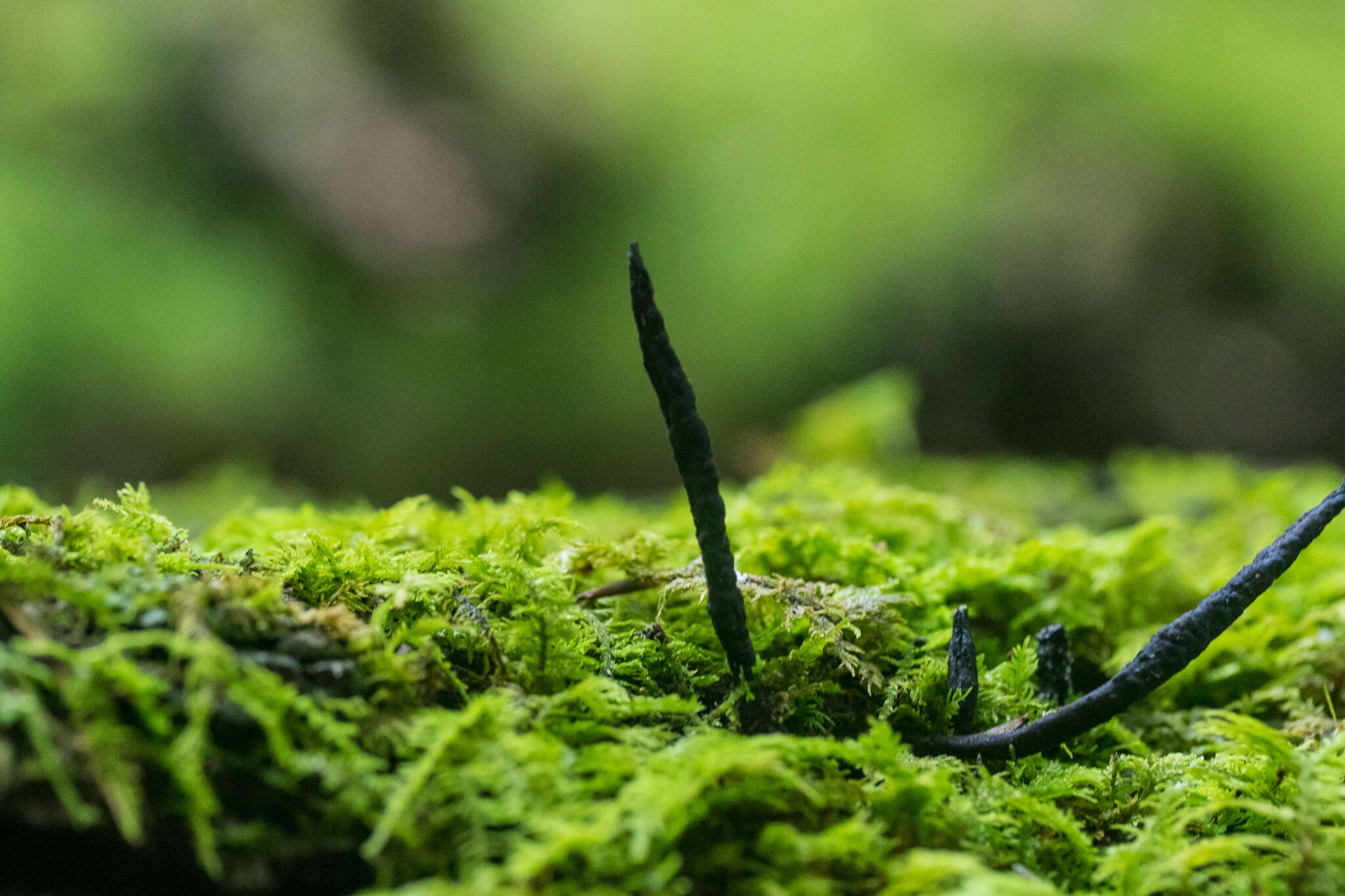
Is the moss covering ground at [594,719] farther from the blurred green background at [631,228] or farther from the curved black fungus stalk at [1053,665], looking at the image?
the blurred green background at [631,228]

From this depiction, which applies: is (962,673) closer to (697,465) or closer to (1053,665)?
(1053,665)

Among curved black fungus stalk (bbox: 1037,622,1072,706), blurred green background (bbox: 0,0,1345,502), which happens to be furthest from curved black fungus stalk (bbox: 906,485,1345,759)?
blurred green background (bbox: 0,0,1345,502)

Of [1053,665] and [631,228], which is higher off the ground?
[631,228]

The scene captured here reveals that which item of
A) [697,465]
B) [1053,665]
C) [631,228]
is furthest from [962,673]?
[631,228]

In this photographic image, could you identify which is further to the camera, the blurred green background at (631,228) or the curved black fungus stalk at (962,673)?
the blurred green background at (631,228)

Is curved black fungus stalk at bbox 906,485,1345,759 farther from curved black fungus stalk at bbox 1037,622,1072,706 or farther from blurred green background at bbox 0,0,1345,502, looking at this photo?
blurred green background at bbox 0,0,1345,502

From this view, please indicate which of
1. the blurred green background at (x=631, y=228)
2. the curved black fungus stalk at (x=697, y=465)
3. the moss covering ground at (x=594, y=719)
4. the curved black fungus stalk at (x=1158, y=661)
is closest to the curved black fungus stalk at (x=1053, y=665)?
the moss covering ground at (x=594, y=719)
